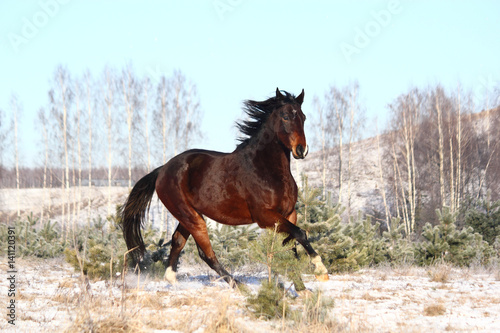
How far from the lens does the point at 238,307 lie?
12.6 feet

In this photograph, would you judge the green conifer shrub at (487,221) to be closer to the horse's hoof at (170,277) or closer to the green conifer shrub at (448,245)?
the green conifer shrub at (448,245)

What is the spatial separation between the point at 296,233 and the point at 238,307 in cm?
103

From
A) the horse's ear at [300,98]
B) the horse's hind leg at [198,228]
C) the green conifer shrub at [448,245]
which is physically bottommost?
the green conifer shrub at [448,245]

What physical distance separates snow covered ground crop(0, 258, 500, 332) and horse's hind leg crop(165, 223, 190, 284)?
17cm

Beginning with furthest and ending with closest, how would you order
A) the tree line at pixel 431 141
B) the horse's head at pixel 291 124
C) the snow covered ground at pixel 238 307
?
the tree line at pixel 431 141 < the horse's head at pixel 291 124 < the snow covered ground at pixel 238 307

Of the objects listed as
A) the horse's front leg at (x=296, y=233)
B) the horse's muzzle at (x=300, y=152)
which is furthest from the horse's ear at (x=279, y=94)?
the horse's front leg at (x=296, y=233)

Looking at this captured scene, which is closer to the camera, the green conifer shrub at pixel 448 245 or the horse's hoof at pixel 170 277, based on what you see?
the horse's hoof at pixel 170 277

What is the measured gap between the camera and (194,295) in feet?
16.9

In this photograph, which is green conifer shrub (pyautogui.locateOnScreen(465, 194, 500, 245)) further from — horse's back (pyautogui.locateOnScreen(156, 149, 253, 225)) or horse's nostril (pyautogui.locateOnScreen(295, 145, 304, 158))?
horse's nostril (pyautogui.locateOnScreen(295, 145, 304, 158))

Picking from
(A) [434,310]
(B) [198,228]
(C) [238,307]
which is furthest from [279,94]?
(A) [434,310]

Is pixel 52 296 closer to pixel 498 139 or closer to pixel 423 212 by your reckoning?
pixel 423 212

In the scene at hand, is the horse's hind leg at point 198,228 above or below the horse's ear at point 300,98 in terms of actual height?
below

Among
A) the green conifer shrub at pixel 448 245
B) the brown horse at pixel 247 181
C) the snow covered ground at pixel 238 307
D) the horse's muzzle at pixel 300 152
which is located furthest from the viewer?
the green conifer shrub at pixel 448 245

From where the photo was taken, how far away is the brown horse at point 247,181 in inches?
195
